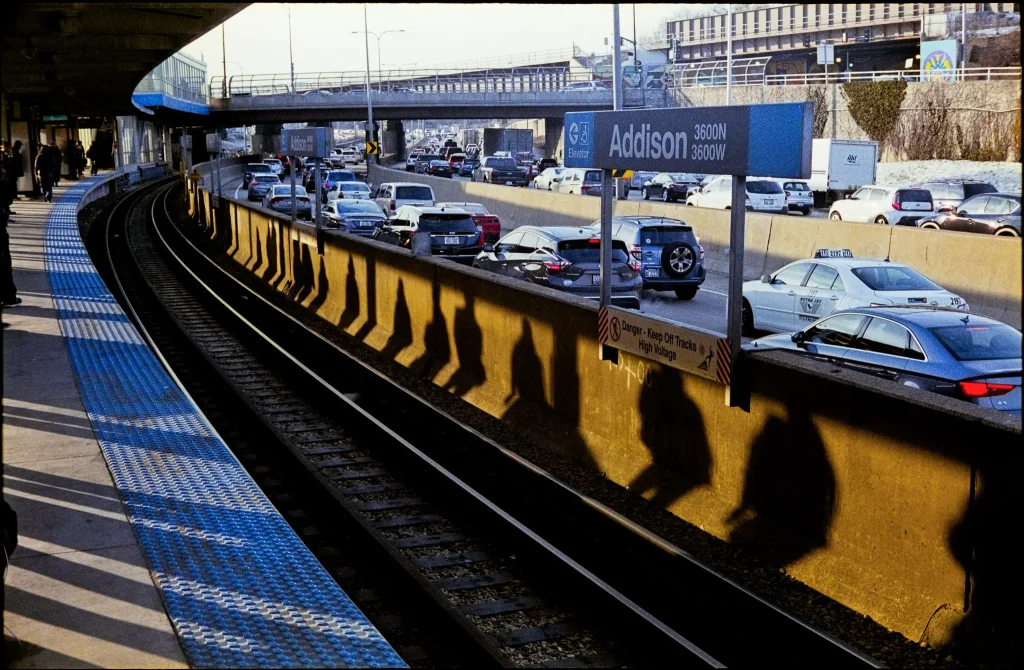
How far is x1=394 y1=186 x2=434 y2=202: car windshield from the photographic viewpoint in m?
42.9

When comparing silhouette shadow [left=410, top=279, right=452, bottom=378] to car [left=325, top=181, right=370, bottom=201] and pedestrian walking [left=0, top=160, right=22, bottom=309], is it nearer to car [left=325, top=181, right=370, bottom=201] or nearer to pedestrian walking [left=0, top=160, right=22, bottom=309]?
pedestrian walking [left=0, top=160, right=22, bottom=309]

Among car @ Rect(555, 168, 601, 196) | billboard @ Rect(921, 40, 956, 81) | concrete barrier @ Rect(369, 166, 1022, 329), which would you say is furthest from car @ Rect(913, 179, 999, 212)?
billboard @ Rect(921, 40, 956, 81)

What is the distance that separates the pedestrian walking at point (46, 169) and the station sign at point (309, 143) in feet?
54.0

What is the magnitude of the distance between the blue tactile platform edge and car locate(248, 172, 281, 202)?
4829cm

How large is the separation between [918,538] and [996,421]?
0.99 m

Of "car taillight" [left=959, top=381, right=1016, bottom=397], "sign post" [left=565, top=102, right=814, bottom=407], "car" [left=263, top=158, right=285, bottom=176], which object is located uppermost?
"sign post" [left=565, top=102, right=814, bottom=407]

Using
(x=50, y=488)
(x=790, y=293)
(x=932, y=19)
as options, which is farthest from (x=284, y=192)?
(x=932, y=19)

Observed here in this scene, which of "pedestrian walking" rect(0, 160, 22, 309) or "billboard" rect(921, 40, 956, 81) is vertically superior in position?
"billboard" rect(921, 40, 956, 81)

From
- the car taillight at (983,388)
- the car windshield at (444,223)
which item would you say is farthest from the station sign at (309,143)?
the car taillight at (983,388)

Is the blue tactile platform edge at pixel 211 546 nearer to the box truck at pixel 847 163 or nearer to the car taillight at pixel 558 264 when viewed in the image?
the car taillight at pixel 558 264

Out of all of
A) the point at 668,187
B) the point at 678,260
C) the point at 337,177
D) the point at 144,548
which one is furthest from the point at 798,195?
the point at 144,548

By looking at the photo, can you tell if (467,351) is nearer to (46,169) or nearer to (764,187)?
(764,187)

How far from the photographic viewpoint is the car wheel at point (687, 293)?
2481 cm

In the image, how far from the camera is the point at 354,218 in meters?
38.7
